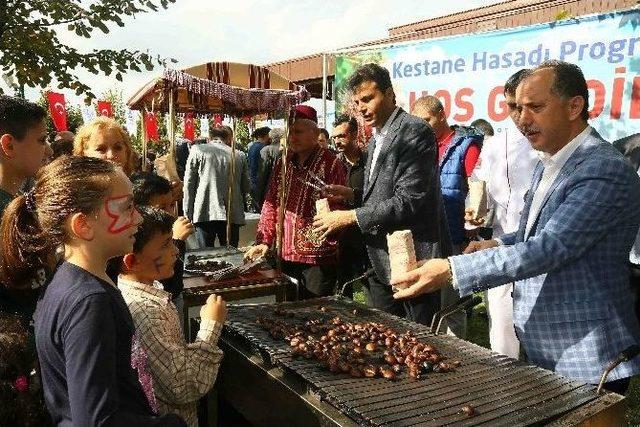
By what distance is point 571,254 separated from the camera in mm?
1971

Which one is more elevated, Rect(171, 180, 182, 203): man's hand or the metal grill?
Rect(171, 180, 182, 203): man's hand

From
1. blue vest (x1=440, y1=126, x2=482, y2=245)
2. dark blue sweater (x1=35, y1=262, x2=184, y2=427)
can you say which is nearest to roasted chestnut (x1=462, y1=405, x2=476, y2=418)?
dark blue sweater (x1=35, y1=262, x2=184, y2=427)

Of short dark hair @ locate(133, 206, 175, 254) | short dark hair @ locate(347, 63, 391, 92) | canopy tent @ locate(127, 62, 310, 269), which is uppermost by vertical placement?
canopy tent @ locate(127, 62, 310, 269)

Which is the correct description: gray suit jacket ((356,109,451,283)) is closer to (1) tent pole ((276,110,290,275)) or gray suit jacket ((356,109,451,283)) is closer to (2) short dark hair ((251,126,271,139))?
(1) tent pole ((276,110,290,275))

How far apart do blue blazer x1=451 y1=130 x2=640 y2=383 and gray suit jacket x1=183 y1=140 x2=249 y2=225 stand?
213 inches

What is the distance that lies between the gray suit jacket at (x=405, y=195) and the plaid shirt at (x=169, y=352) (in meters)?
1.31

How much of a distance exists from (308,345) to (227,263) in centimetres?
216

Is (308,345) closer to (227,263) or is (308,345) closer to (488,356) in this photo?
(488,356)

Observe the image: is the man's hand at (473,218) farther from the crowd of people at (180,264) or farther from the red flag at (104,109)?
the red flag at (104,109)

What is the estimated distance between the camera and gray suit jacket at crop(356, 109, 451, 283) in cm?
304

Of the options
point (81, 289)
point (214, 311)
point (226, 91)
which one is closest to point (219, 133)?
point (226, 91)

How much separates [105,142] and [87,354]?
8.04 ft

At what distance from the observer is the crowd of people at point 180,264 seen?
57.4 inches

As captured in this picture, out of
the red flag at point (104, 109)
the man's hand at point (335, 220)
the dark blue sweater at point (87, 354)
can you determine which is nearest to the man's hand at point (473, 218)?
the man's hand at point (335, 220)
